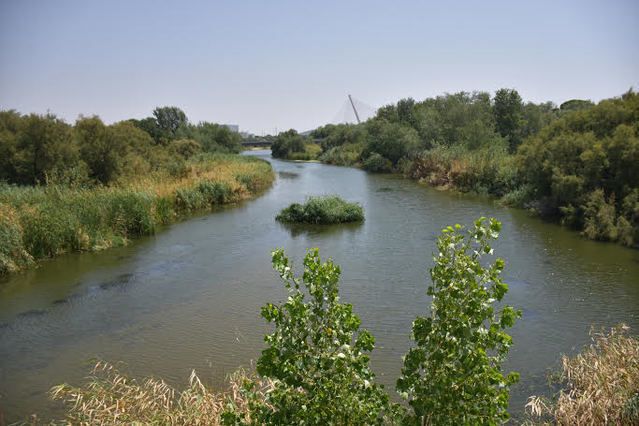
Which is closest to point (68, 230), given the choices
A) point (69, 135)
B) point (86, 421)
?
point (69, 135)

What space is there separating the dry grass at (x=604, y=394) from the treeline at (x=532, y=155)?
12.5 m

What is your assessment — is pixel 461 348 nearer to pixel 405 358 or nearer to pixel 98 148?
A: pixel 405 358

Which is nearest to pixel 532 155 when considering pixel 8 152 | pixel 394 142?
pixel 8 152

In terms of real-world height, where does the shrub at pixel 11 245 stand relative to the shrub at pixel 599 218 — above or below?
below

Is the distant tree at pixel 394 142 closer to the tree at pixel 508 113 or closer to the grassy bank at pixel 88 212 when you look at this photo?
the tree at pixel 508 113

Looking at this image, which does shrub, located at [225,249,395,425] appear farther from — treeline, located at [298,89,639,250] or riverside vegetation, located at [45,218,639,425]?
treeline, located at [298,89,639,250]

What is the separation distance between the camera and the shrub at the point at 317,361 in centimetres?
444

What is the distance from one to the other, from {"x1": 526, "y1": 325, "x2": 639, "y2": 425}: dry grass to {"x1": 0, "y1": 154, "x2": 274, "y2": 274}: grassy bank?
16237 mm

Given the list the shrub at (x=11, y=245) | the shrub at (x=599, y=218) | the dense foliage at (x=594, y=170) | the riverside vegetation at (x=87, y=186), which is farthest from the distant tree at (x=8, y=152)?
the shrub at (x=599, y=218)

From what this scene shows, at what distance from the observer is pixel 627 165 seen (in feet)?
64.6

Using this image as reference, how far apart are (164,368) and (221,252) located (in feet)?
31.4

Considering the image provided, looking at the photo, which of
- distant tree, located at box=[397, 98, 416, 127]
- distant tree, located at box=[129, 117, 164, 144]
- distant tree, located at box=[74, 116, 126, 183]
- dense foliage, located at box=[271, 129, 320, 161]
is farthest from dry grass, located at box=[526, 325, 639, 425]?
dense foliage, located at box=[271, 129, 320, 161]

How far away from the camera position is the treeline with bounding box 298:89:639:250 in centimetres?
1988

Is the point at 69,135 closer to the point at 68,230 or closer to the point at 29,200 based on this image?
the point at 29,200
